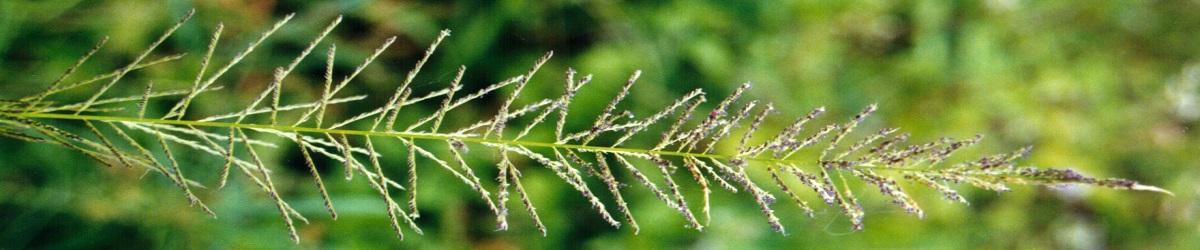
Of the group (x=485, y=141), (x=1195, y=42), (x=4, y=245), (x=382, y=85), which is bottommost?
(x=4, y=245)

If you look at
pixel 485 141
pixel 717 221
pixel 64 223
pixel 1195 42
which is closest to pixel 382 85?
pixel 64 223

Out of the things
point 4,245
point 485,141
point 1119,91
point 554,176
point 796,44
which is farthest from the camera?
point 1119,91

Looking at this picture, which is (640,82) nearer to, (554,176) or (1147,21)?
(554,176)

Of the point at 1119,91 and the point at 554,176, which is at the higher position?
the point at 1119,91

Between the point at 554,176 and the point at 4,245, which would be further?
the point at 554,176

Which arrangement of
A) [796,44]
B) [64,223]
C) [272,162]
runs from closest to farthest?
[64,223]
[272,162]
[796,44]

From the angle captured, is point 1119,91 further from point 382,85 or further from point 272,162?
point 272,162
